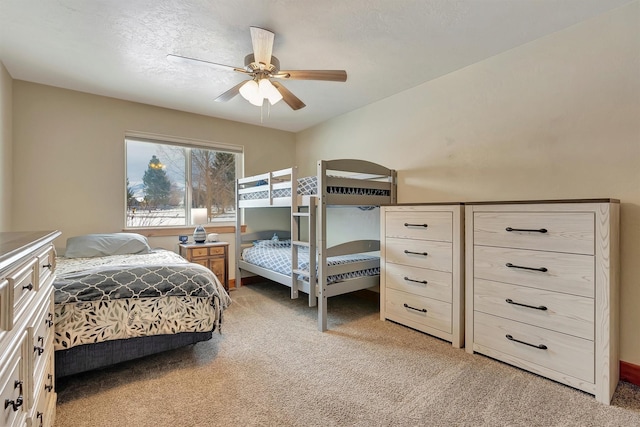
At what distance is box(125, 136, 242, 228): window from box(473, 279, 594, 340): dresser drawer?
3.20 m

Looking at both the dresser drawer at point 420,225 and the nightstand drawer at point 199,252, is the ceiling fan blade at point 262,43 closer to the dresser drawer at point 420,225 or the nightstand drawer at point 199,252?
the dresser drawer at point 420,225

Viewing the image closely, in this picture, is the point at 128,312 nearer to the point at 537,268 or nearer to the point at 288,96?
the point at 288,96

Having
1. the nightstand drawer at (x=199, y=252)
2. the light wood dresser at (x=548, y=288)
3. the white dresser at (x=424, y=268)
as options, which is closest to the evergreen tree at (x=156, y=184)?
the nightstand drawer at (x=199, y=252)

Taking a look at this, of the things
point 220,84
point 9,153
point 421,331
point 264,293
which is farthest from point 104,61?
point 421,331

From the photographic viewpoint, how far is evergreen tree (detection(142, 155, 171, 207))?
3656mm

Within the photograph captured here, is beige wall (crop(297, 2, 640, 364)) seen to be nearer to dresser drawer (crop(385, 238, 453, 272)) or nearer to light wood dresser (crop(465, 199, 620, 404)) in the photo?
light wood dresser (crop(465, 199, 620, 404))

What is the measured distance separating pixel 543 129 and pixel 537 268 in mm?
1076

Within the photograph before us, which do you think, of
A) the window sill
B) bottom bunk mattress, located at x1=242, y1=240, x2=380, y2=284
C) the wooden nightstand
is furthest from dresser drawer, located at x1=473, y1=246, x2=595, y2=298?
the window sill

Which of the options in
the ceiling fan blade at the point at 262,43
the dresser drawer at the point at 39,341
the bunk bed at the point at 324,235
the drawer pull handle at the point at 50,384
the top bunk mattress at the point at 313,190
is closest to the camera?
the dresser drawer at the point at 39,341

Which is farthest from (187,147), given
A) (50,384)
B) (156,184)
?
(50,384)

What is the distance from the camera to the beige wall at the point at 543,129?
187 cm

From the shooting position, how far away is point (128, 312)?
1843 millimetres

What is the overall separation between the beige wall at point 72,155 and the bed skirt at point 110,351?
1903 mm

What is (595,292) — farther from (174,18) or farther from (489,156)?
(174,18)
